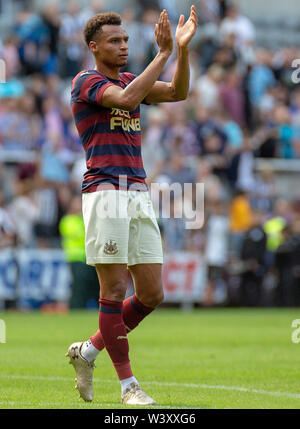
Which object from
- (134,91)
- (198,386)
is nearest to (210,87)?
(198,386)

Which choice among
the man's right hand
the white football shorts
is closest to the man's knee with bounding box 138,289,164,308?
the white football shorts

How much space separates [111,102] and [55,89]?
42.2 feet

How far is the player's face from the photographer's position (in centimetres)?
688

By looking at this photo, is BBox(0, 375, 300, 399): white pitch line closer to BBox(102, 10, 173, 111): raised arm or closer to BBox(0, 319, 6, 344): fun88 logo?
BBox(102, 10, 173, 111): raised arm

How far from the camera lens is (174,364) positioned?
9.43 m

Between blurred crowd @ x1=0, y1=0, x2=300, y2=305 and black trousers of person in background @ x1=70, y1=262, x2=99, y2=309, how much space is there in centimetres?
20

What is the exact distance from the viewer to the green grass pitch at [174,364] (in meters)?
6.87

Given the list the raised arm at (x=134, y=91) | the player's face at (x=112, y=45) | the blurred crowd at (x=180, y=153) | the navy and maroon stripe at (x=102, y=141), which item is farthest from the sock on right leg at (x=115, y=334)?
the blurred crowd at (x=180, y=153)

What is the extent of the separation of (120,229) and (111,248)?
0.51 feet

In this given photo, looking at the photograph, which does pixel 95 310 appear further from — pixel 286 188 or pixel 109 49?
pixel 109 49

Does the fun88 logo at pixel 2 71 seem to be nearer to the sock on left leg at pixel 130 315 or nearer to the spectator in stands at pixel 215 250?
the spectator in stands at pixel 215 250

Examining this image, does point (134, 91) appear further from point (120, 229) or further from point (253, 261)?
point (253, 261)

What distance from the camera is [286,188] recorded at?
850 inches

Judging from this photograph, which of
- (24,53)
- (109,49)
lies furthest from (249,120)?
(109,49)
